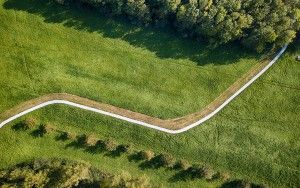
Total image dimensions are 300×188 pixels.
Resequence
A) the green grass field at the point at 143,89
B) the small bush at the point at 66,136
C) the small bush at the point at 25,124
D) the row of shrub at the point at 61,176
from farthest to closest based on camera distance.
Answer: the green grass field at the point at 143,89, the small bush at the point at 66,136, the small bush at the point at 25,124, the row of shrub at the point at 61,176

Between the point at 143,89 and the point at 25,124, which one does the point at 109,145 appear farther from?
the point at 25,124

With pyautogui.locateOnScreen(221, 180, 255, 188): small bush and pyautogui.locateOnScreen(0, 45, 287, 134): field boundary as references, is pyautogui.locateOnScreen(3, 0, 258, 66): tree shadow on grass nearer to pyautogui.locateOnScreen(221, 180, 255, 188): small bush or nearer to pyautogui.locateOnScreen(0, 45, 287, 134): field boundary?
pyautogui.locateOnScreen(0, 45, 287, 134): field boundary

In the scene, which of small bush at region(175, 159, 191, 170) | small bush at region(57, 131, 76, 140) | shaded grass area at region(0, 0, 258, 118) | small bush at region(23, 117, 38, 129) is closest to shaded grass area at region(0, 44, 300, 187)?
small bush at region(175, 159, 191, 170)

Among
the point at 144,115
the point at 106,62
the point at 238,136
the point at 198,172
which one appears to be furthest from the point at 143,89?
the point at 238,136

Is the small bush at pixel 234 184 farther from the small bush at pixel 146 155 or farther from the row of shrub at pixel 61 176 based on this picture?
the row of shrub at pixel 61 176

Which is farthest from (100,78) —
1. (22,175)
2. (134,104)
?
(22,175)

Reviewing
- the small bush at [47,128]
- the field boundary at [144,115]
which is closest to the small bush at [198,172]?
the field boundary at [144,115]

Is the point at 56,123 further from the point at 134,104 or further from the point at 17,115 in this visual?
the point at 134,104
